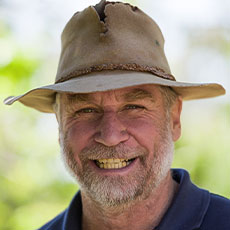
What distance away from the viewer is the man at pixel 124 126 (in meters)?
2.47

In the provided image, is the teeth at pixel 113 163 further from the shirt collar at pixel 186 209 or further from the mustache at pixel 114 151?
the shirt collar at pixel 186 209

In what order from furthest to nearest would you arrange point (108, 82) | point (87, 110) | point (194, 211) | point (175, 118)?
point (175, 118) → point (87, 110) → point (194, 211) → point (108, 82)

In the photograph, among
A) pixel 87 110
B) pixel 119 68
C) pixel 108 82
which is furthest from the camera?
pixel 87 110

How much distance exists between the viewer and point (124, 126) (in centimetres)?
252

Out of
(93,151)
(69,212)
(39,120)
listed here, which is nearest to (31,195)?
(39,120)

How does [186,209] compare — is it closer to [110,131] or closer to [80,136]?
[110,131]

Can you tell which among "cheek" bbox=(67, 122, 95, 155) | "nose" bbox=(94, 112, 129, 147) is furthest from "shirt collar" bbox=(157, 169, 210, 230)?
"cheek" bbox=(67, 122, 95, 155)

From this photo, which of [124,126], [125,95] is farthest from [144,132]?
[125,95]

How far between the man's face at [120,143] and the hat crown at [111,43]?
155 mm

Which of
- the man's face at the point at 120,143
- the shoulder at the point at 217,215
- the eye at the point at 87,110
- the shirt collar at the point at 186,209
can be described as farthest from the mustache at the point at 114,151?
the shoulder at the point at 217,215

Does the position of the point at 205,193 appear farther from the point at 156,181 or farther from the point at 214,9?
the point at 214,9

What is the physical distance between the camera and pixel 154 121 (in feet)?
8.54

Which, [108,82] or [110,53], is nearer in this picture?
[108,82]

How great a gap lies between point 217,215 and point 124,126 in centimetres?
67
